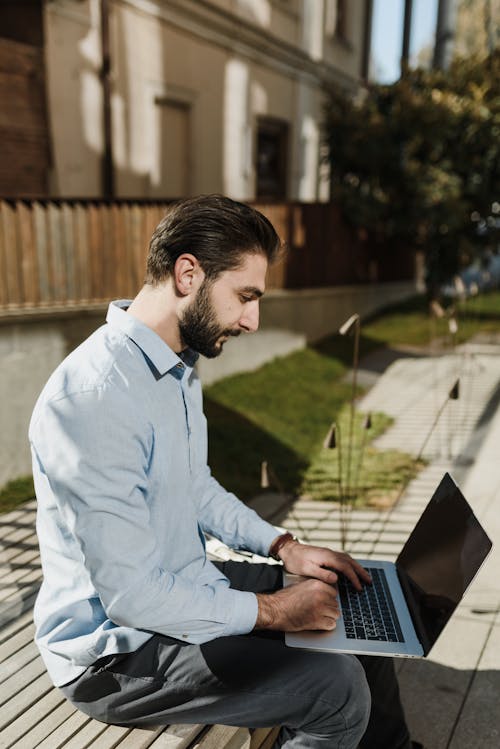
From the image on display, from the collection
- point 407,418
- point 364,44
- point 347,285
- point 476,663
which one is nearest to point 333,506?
point 476,663

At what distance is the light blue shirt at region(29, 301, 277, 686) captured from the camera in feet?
5.56

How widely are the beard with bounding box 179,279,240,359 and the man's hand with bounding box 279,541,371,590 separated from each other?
76cm

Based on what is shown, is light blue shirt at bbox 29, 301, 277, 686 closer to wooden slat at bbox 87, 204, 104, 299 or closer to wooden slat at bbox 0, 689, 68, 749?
wooden slat at bbox 0, 689, 68, 749

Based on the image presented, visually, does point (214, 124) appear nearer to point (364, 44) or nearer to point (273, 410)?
point (273, 410)

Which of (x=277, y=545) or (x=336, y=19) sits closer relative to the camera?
(x=277, y=545)

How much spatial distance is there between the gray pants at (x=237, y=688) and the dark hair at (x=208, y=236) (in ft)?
3.42

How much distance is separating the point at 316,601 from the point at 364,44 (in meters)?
16.4

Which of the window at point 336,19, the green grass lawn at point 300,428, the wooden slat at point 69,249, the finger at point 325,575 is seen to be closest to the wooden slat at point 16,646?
the finger at point 325,575

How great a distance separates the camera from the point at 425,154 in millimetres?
10523

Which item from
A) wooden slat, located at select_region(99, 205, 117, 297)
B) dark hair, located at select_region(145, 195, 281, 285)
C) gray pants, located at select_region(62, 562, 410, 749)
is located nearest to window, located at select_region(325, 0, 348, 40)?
wooden slat, located at select_region(99, 205, 117, 297)

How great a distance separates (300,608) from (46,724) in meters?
0.81

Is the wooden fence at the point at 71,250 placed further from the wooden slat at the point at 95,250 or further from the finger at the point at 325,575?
the finger at the point at 325,575

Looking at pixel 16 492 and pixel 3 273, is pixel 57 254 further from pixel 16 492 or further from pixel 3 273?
pixel 16 492

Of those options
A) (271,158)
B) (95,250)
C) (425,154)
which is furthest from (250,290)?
(271,158)
